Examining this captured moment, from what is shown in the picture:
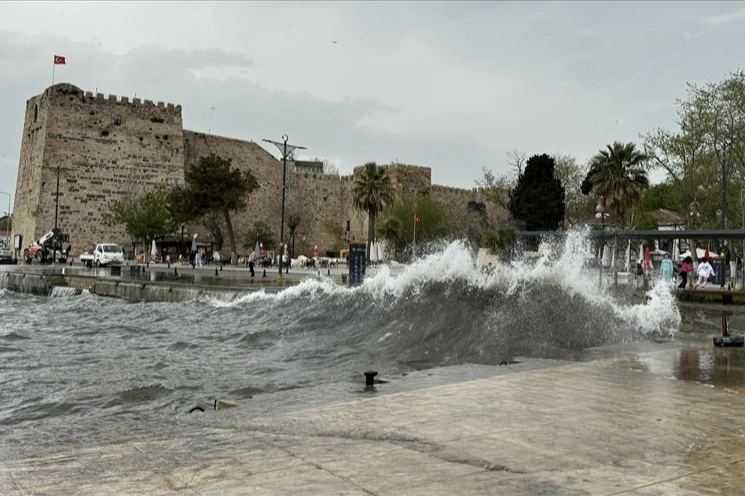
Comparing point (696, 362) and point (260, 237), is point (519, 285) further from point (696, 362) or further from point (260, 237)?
point (260, 237)

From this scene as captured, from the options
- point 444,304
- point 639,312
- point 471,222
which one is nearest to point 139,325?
point 444,304

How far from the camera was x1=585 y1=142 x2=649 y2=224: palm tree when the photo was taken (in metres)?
38.3

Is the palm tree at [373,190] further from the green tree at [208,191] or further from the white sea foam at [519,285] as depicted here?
the white sea foam at [519,285]

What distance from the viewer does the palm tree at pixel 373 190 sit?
4316 centimetres

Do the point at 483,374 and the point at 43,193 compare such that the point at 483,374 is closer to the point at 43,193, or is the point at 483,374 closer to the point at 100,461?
the point at 100,461

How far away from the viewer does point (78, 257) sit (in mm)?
44875

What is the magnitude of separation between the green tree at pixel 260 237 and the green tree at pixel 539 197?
1789 centimetres

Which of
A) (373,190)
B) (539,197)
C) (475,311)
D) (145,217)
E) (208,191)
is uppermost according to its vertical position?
(373,190)

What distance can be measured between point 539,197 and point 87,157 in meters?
28.4

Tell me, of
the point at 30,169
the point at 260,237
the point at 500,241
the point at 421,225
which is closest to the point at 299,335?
the point at 500,241

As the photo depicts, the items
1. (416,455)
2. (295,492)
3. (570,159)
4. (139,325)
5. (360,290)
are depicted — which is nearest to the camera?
(295,492)

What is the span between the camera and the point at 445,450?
3.96 metres

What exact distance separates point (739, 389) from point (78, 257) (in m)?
44.7

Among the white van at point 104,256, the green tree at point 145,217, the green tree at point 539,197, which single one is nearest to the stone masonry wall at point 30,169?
the green tree at point 145,217
